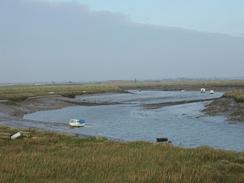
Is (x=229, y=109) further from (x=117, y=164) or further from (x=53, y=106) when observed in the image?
(x=117, y=164)

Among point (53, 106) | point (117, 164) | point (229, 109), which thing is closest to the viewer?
point (117, 164)

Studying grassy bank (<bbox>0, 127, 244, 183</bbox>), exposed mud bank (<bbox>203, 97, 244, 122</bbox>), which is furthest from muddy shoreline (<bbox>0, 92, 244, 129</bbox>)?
grassy bank (<bbox>0, 127, 244, 183</bbox>)

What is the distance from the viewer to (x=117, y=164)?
20.3 meters

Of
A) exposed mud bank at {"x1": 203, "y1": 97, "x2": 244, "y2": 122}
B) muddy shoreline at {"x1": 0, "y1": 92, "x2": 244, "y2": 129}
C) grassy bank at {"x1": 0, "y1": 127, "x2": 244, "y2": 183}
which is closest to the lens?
grassy bank at {"x1": 0, "y1": 127, "x2": 244, "y2": 183}

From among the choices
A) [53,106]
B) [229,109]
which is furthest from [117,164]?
[53,106]

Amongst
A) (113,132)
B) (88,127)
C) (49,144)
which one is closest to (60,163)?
(49,144)

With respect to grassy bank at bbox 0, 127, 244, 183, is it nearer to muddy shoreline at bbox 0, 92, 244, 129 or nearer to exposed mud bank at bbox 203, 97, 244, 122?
exposed mud bank at bbox 203, 97, 244, 122

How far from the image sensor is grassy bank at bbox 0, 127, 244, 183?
56.6 feet

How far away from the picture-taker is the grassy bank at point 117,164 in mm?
17266

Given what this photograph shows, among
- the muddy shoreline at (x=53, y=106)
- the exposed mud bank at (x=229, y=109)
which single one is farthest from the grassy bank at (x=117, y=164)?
the muddy shoreline at (x=53, y=106)

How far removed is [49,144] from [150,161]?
9868mm

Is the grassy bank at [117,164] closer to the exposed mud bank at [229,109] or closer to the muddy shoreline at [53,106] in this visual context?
the exposed mud bank at [229,109]

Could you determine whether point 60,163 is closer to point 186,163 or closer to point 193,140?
point 186,163

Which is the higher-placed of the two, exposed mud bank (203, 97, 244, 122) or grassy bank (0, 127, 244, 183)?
grassy bank (0, 127, 244, 183)
